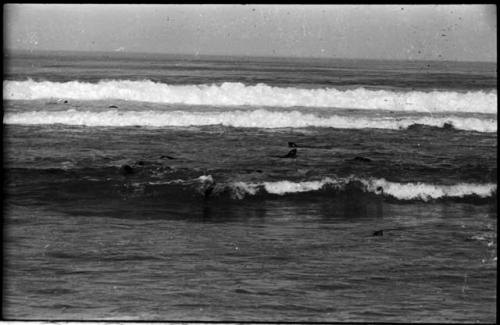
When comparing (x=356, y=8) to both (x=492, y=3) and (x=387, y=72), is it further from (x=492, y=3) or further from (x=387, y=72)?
(x=492, y=3)

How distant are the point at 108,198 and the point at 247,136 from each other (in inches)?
36.9

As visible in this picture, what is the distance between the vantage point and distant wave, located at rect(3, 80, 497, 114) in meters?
4.50

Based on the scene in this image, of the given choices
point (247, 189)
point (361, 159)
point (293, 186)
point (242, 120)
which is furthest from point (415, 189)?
point (242, 120)

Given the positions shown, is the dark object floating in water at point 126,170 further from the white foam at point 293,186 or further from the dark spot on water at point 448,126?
the dark spot on water at point 448,126

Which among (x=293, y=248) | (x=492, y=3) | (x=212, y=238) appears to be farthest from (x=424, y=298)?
(x=492, y=3)

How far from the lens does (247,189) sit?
454 cm

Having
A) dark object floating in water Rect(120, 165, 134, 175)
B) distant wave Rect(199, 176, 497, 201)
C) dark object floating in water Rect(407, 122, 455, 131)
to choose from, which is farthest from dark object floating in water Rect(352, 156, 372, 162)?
dark object floating in water Rect(120, 165, 134, 175)

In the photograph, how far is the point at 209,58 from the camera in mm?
4480

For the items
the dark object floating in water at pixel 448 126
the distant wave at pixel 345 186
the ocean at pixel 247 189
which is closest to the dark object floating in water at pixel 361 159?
the ocean at pixel 247 189

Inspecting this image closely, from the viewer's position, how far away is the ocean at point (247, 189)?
4.36 meters

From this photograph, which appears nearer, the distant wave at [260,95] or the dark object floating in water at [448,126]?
the distant wave at [260,95]

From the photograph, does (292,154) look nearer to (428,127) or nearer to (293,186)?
(293,186)

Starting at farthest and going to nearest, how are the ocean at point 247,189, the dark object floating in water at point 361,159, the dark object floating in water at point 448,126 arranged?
the dark object floating in water at point 448,126
the dark object floating in water at point 361,159
the ocean at point 247,189

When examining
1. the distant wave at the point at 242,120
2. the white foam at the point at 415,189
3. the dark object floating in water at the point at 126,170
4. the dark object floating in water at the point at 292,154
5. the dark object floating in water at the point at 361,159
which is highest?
the distant wave at the point at 242,120
